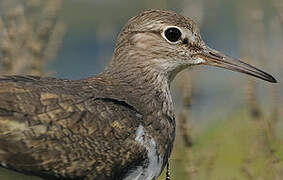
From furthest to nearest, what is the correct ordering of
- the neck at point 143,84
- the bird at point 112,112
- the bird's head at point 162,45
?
the bird's head at point 162,45
the neck at point 143,84
the bird at point 112,112

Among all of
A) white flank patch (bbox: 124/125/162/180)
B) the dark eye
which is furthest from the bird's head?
white flank patch (bbox: 124/125/162/180)

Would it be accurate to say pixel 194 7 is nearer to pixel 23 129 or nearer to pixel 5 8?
pixel 5 8

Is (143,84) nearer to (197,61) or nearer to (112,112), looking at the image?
(197,61)

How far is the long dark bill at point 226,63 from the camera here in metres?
6.49

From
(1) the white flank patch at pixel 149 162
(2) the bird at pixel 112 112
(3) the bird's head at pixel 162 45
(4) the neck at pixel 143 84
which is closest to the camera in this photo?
(2) the bird at pixel 112 112

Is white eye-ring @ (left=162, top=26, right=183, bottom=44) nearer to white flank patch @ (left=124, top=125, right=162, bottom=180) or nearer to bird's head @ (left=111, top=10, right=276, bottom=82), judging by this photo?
bird's head @ (left=111, top=10, right=276, bottom=82)

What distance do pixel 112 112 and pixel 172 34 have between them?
43.4 inches

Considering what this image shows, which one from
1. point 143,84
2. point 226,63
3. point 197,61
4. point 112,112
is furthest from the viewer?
point 226,63

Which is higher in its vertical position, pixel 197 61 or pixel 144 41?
pixel 144 41

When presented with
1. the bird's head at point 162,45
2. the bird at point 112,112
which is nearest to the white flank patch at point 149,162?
the bird at point 112,112

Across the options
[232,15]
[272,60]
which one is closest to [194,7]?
[272,60]

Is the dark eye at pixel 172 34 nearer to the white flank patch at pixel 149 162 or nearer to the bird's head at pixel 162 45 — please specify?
the bird's head at pixel 162 45

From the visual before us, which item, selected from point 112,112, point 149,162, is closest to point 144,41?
point 112,112

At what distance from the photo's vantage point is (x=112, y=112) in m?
5.67
